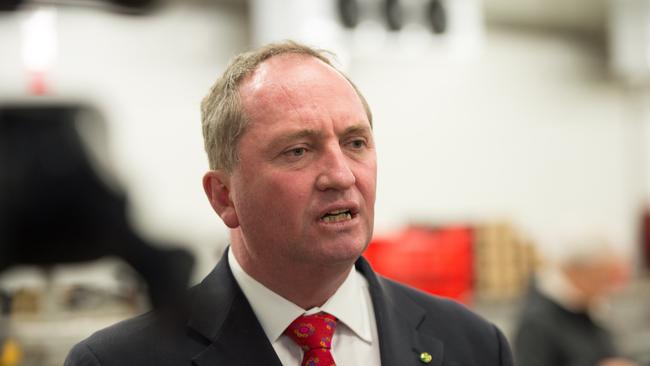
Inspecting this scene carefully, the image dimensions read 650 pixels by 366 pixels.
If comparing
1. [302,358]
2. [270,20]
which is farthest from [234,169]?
[270,20]

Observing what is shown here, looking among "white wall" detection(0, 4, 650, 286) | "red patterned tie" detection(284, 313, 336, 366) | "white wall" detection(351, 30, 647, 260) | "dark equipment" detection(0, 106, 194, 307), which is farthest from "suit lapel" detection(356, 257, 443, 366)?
"white wall" detection(351, 30, 647, 260)

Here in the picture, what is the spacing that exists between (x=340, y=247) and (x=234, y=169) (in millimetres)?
236

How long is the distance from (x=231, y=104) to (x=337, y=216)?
0.93 feet

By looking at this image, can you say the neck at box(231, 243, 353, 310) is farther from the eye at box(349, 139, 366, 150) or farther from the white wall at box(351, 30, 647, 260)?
the white wall at box(351, 30, 647, 260)

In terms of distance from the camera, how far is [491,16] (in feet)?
22.0

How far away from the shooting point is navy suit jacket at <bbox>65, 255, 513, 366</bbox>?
113cm

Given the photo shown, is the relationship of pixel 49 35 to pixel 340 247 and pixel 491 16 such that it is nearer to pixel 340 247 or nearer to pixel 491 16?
pixel 340 247

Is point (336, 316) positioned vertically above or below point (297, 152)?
below

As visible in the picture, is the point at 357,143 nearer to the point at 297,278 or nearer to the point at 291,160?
the point at 291,160

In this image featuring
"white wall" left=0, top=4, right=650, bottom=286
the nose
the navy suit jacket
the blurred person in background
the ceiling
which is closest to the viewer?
the nose

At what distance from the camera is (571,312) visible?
334 cm

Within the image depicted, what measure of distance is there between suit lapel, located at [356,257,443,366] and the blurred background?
0.37 metres

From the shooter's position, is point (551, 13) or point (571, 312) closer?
point (571, 312)

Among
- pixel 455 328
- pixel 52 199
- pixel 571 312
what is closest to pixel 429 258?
pixel 571 312
